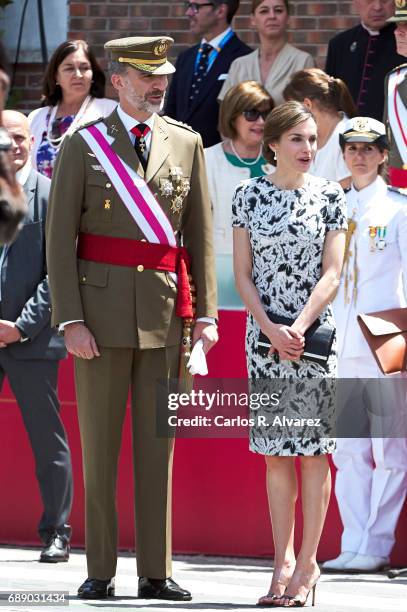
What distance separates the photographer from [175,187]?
21.1ft

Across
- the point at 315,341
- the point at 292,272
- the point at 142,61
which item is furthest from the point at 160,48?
the point at 315,341

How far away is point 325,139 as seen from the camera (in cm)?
861

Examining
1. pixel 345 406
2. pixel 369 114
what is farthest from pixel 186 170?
pixel 369 114

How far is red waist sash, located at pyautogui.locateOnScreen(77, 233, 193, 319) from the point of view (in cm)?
634

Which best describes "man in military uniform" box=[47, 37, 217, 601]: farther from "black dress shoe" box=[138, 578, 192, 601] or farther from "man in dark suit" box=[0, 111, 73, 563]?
"man in dark suit" box=[0, 111, 73, 563]

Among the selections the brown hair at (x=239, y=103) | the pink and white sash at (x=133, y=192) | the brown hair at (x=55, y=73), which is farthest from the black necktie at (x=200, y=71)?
the pink and white sash at (x=133, y=192)

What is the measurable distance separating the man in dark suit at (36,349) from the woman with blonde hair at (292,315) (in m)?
1.40

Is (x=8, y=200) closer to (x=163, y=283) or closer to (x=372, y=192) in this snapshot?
(x=163, y=283)

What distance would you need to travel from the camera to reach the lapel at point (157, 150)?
6410 millimetres

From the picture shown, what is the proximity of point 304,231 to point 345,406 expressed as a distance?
4.59 feet

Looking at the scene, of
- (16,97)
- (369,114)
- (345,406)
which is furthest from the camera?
(16,97)

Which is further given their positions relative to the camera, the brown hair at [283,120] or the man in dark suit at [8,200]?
the brown hair at [283,120]

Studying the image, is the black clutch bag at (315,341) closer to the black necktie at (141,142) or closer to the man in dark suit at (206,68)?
the black necktie at (141,142)

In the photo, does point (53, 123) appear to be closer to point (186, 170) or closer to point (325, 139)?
point (325, 139)
